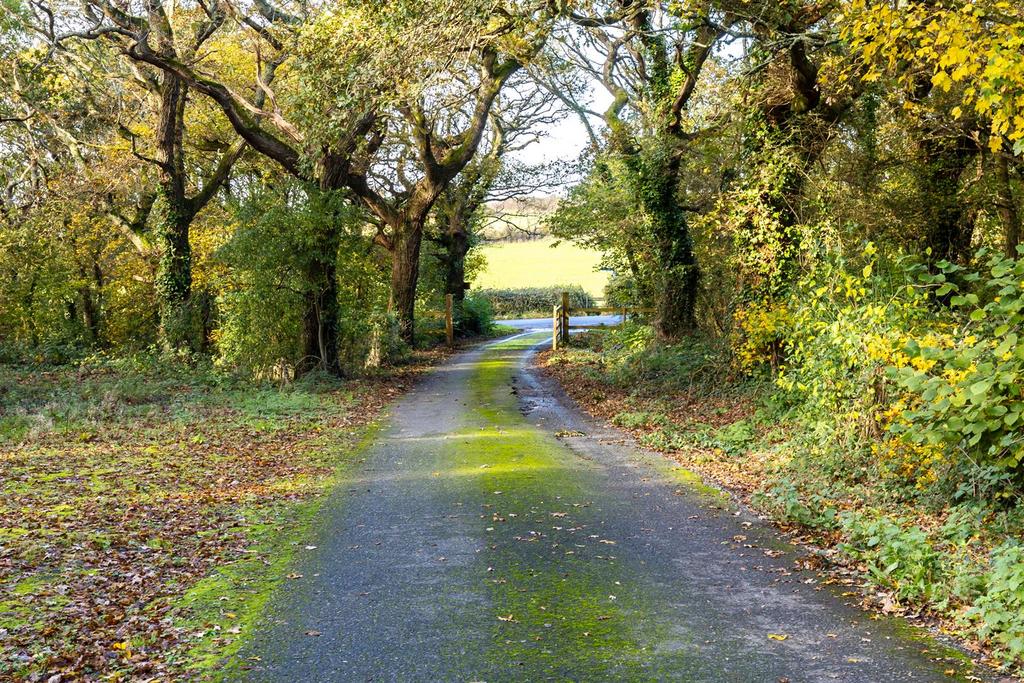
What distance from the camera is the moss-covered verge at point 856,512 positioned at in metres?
5.11

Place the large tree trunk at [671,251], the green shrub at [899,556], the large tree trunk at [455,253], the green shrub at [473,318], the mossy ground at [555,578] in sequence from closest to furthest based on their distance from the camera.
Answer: the mossy ground at [555,578]
the green shrub at [899,556]
the large tree trunk at [671,251]
the large tree trunk at [455,253]
the green shrub at [473,318]

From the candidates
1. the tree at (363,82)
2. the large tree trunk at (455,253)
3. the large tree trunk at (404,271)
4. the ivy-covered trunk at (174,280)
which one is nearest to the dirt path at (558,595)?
the tree at (363,82)

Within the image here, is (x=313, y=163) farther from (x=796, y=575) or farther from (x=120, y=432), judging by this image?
(x=796, y=575)

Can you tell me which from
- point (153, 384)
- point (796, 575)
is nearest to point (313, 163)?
point (153, 384)

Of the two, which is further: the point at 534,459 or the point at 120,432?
the point at 120,432

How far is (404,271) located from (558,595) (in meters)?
20.2

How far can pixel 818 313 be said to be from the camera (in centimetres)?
962

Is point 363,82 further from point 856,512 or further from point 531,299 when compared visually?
point 531,299

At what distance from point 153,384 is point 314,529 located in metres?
10.7

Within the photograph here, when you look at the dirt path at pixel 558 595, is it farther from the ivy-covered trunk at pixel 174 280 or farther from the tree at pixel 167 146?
the tree at pixel 167 146

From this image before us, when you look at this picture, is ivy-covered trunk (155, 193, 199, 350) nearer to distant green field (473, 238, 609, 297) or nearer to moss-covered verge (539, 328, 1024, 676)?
moss-covered verge (539, 328, 1024, 676)

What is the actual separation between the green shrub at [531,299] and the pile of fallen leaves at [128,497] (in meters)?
35.4

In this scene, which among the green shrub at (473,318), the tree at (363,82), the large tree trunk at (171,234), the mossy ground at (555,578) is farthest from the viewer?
the green shrub at (473,318)

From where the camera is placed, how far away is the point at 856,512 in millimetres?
7117
